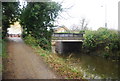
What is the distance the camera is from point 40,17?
18.2 meters

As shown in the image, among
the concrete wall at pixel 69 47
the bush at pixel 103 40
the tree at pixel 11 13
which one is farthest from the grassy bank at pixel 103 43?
the tree at pixel 11 13

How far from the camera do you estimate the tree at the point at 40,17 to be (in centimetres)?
1766

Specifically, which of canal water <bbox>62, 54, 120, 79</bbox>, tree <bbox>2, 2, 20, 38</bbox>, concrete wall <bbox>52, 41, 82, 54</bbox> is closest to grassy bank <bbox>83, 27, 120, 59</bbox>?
concrete wall <bbox>52, 41, 82, 54</bbox>

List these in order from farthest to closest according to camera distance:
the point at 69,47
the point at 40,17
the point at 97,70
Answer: the point at 69,47 → the point at 40,17 → the point at 97,70

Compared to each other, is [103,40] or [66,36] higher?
[66,36]

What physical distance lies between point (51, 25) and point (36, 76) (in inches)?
512

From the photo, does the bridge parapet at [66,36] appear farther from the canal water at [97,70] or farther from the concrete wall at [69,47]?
the canal water at [97,70]

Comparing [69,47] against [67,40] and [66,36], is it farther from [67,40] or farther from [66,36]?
[66,36]

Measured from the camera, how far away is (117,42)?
67.2 feet

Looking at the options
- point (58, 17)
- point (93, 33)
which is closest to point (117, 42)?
point (93, 33)

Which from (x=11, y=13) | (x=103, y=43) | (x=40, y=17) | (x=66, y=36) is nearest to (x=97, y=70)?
(x=40, y=17)

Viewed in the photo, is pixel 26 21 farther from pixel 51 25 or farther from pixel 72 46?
pixel 72 46

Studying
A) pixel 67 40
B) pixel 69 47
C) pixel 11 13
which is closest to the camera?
pixel 11 13

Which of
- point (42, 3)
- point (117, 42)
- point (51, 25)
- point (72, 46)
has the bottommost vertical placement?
point (72, 46)
